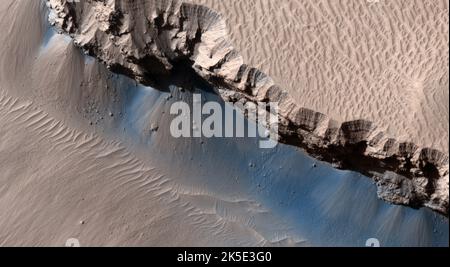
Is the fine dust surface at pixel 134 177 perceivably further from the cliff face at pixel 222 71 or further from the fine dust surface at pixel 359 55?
the fine dust surface at pixel 359 55

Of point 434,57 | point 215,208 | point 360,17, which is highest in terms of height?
point 360,17

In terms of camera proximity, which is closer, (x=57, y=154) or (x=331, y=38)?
(x=331, y=38)

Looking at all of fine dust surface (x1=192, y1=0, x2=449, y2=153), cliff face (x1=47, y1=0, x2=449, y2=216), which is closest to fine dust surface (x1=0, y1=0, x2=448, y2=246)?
cliff face (x1=47, y1=0, x2=449, y2=216)

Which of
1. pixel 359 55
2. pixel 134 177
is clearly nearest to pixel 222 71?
pixel 359 55

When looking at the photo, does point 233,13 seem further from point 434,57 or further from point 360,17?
point 434,57

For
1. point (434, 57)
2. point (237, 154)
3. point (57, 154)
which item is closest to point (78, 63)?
point (57, 154)

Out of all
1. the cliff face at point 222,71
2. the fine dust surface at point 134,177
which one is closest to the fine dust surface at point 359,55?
the cliff face at point 222,71
